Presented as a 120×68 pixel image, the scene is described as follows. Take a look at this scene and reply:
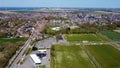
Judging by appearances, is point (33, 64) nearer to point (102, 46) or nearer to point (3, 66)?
point (3, 66)

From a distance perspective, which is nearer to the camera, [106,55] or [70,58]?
[70,58]

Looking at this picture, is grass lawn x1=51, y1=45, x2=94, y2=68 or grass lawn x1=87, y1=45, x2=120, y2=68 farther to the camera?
grass lawn x1=87, y1=45, x2=120, y2=68

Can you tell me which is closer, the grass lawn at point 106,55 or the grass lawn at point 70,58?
the grass lawn at point 70,58

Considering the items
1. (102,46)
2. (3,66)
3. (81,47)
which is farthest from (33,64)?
(102,46)
